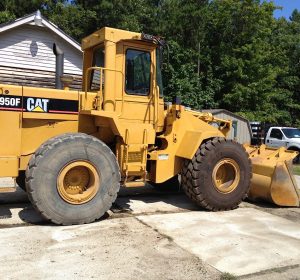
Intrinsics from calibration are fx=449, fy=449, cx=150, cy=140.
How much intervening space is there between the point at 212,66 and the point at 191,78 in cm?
323

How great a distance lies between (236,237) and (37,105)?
3.45 m

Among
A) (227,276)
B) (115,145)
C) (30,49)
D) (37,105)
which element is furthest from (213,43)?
(227,276)

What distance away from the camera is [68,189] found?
657cm

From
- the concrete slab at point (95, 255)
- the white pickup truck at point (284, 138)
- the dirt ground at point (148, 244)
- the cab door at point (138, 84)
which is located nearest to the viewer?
the concrete slab at point (95, 255)

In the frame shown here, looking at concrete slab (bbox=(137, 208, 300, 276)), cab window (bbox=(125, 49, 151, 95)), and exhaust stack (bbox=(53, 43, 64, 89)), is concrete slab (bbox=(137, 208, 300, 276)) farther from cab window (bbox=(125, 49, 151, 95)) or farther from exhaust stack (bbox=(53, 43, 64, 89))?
exhaust stack (bbox=(53, 43, 64, 89))

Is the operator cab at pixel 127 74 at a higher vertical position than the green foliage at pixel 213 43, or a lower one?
lower

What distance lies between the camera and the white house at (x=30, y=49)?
15000 millimetres

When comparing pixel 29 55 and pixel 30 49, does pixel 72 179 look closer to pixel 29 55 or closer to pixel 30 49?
pixel 29 55

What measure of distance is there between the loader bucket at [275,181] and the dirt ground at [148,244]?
0.53 m

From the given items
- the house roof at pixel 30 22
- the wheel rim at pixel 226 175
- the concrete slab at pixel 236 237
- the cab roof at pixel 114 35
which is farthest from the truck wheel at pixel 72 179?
the house roof at pixel 30 22

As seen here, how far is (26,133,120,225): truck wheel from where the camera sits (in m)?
6.18

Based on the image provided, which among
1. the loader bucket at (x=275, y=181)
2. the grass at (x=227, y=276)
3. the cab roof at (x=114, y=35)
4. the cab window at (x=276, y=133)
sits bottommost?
the grass at (x=227, y=276)

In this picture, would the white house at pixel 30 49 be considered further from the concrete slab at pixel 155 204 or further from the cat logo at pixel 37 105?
the cat logo at pixel 37 105

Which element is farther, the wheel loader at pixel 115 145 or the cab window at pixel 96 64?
the cab window at pixel 96 64
